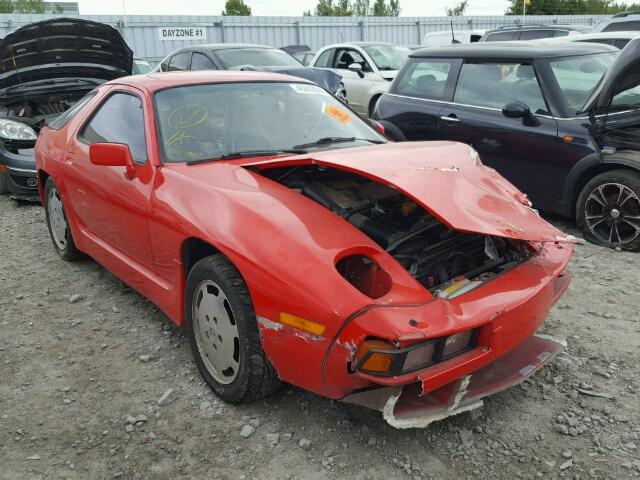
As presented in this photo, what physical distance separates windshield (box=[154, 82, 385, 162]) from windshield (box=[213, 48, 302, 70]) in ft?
18.0

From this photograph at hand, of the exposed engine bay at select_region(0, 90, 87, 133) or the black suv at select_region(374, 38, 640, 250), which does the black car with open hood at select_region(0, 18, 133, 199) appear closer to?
the exposed engine bay at select_region(0, 90, 87, 133)

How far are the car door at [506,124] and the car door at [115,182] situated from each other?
325cm

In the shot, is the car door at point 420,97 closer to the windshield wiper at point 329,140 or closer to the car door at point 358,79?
the windshield wiper at point 329,140

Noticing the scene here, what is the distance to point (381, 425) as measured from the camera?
104 inches

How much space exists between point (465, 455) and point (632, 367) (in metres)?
1.15

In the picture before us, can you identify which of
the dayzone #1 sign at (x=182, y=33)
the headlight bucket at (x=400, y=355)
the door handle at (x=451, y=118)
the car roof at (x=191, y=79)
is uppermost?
the dayzone #1 sign at (x=182, y=33)

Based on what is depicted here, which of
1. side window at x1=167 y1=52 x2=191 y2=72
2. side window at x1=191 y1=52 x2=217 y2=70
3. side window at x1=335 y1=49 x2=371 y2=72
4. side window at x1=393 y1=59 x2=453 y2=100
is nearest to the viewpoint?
side window at x1=393 y1=59 x2=453 y2=100

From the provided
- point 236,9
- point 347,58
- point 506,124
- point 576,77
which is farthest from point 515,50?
point 236,9

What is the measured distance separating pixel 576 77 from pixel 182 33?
56.8ft

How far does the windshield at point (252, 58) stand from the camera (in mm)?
8992

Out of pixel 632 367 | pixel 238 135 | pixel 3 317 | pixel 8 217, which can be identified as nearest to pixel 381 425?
pixel 632 367

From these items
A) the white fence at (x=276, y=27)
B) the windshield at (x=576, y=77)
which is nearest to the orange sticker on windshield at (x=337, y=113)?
the windshield at (x=576, y=77)

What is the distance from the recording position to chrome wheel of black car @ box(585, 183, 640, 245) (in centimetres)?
463

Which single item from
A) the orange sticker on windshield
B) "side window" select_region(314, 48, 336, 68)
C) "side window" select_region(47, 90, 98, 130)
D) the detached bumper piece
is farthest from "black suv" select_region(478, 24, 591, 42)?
the detached bumper piece
